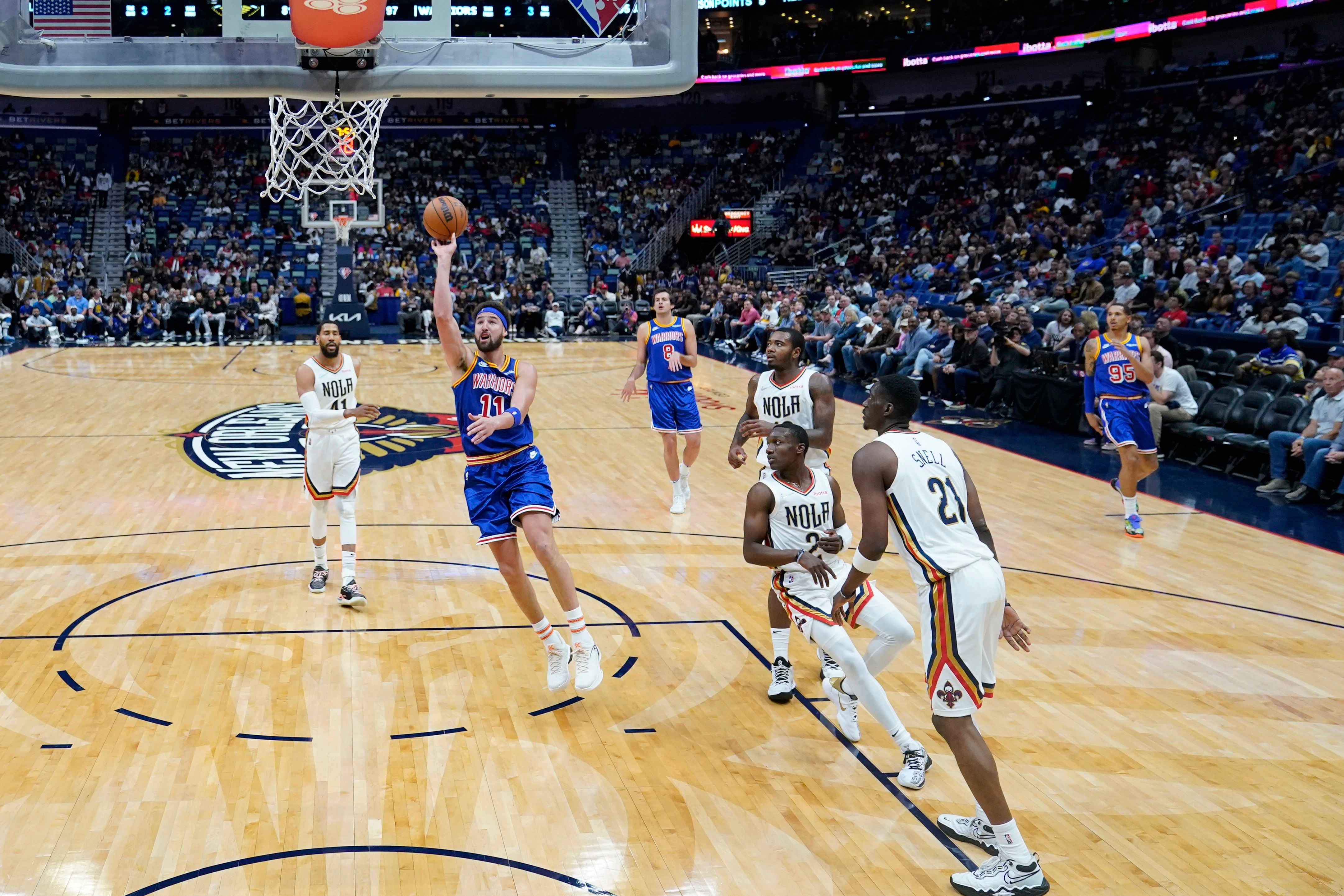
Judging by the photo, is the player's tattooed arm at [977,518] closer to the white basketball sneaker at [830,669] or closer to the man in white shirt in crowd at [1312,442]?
the white basketball sneaker at [830,669]

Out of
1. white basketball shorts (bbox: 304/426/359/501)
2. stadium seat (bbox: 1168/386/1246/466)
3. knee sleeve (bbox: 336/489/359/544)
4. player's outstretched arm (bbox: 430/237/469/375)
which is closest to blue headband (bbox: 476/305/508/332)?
player's outstretched arm (bbox: 430/237/469/375)

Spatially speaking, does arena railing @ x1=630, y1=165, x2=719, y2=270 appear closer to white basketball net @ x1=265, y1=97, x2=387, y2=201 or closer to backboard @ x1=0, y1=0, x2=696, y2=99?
white basketball net @ x1=265, y1=97, x2=387, y2=201

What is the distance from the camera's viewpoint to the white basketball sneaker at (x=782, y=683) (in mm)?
5758

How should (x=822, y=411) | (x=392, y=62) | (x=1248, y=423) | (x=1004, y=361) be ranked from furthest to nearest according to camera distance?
(x=1004, y=361) → (x=1248, y=423) → (x=392, y=62) → (x=822, y=411)

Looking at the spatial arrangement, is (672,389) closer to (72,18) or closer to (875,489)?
(72,18)

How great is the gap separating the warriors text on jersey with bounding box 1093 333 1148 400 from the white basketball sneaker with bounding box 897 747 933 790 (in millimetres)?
5425

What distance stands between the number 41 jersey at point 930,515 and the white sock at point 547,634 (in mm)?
2240

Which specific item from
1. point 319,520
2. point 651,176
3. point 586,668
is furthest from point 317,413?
point 651,176

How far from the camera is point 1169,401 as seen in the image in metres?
11.9

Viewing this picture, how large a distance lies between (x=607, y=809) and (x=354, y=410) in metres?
3.62

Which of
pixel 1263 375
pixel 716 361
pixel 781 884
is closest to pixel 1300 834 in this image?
pixel 781 884

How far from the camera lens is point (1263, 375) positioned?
40.2ft

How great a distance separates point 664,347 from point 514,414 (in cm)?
446

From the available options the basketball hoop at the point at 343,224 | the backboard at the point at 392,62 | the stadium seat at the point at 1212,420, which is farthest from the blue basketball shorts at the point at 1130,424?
the basketball hoop at the point at 343,224
